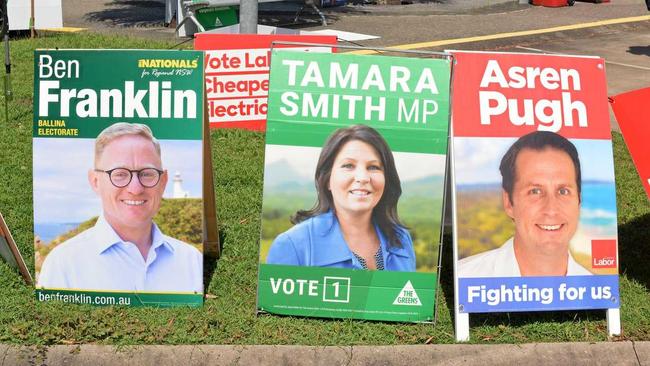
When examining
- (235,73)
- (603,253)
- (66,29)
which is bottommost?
(603,253)

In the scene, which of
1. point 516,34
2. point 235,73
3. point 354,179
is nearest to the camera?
point 354,179

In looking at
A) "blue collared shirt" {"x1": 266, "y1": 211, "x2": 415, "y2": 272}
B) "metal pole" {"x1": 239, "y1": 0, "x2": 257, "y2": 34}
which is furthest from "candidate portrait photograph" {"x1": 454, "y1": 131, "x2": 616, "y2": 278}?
"metal pole" {"x1": 239, "y1": 0, "x2": 257, "y2": 34}

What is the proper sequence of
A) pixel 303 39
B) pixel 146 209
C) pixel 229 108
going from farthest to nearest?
1. pixel 229 108
2. pixel 303 39
3. pixel 146 209

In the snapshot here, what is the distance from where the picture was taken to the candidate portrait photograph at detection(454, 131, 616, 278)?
5.93 meters

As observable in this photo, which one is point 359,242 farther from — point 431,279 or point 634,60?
point 634,60

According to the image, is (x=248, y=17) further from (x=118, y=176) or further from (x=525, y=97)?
(x=525, y=97)

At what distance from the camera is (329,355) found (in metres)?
5.72

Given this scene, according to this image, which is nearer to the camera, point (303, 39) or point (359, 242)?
point (359, 242)

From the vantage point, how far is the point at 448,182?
6.14 meters

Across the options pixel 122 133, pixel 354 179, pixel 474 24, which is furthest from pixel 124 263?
pixel 474 24

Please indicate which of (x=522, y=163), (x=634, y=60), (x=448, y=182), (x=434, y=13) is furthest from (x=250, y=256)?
(x=434, y=13)

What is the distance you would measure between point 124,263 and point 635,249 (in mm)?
3779

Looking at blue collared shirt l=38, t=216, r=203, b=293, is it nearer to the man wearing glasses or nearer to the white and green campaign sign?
the man wearing glasses

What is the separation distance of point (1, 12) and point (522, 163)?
9317 mm
